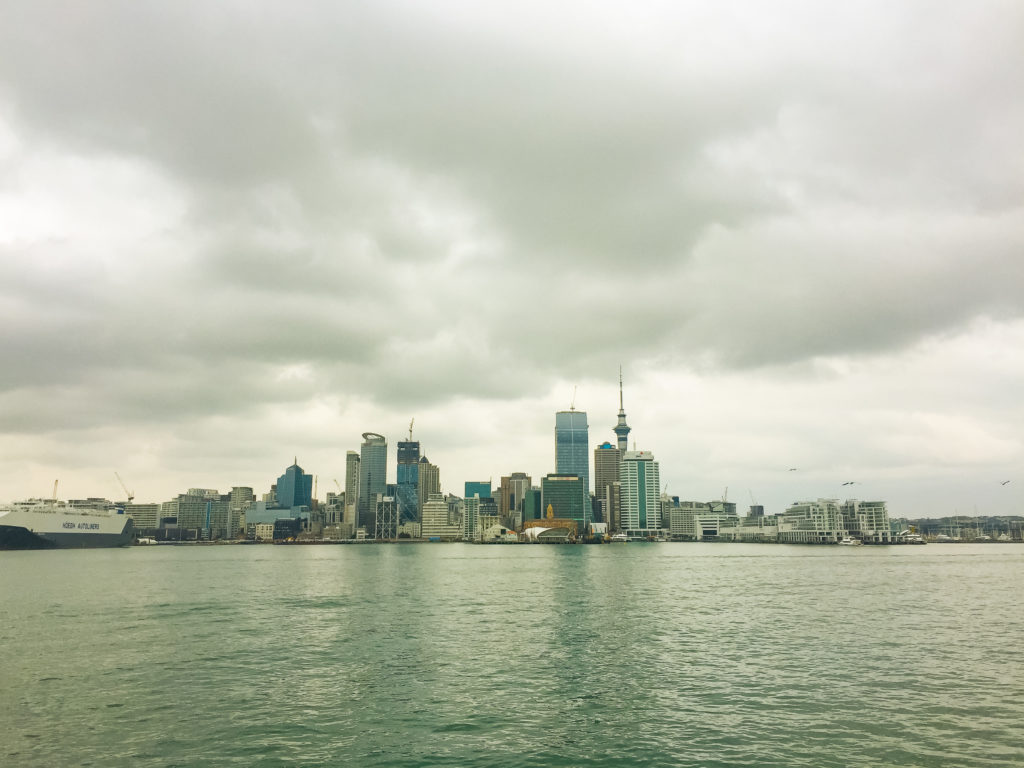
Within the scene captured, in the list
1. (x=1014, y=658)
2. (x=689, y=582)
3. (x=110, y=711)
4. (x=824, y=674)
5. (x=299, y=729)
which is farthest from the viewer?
(x=689, y=582)

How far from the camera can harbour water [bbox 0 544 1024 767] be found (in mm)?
29453

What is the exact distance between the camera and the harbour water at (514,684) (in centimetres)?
2945

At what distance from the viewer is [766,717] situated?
33.6 meters

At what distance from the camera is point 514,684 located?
134 ft

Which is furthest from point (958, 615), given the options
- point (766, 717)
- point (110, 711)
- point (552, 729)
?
Answer: point (110, 711)

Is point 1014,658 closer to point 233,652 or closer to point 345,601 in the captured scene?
point 233,652

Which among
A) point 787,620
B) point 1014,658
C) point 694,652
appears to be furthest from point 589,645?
point 1014,658

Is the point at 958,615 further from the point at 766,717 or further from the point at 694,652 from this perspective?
the point at 766,717

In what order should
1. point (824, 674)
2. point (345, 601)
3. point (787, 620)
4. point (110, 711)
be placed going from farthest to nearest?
point (345, 601) → point (787, 620) → point (824, 674) → point (110, 711)

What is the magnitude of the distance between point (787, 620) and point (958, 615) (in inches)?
789

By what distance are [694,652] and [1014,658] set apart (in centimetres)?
2256

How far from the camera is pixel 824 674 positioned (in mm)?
42906

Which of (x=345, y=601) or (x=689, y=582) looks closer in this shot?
(x=345, y=601)

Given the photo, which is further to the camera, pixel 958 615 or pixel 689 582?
pixel 689 582
